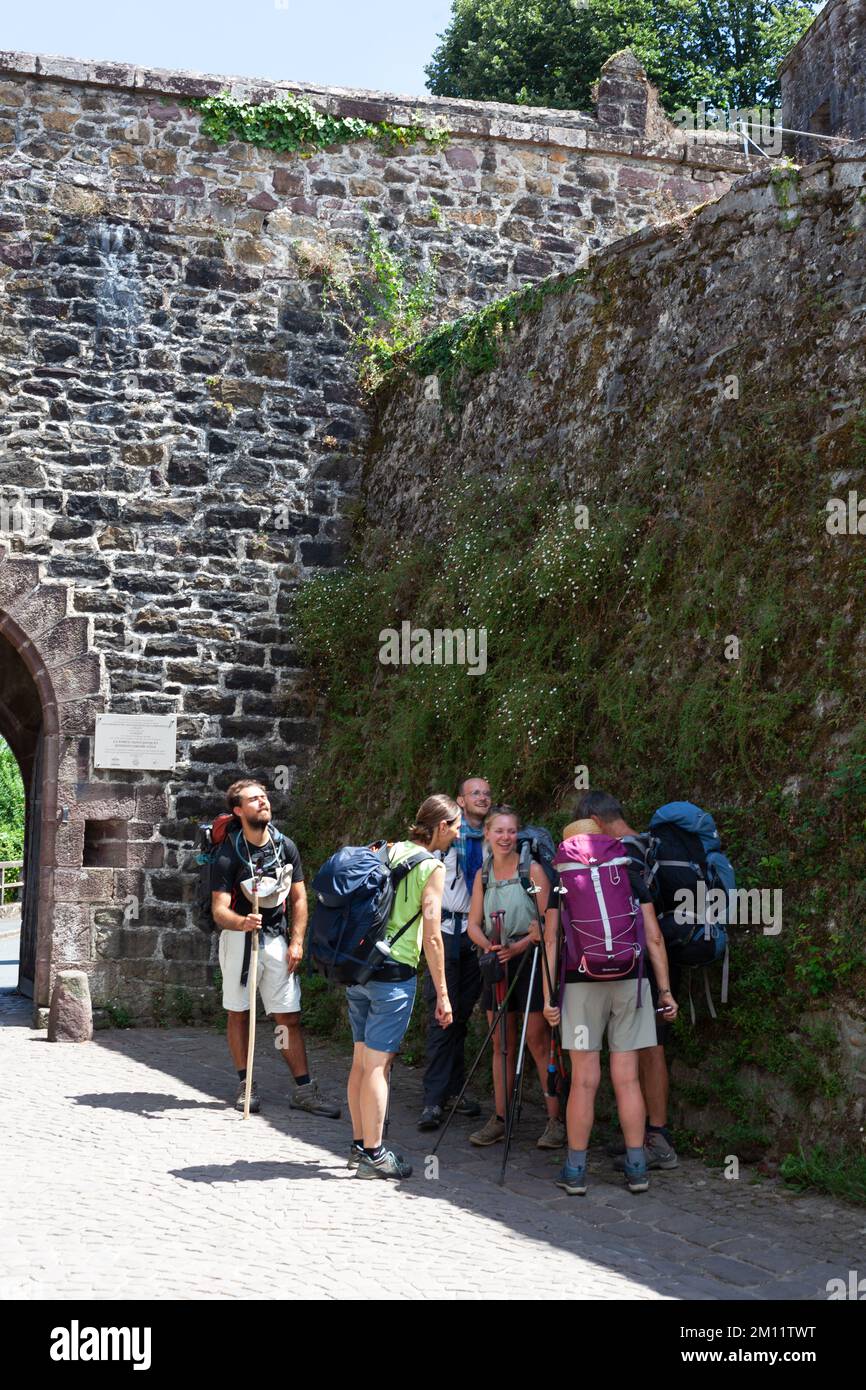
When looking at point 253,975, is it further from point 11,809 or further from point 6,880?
point 11,809

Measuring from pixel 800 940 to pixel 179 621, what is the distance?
21.9 feet

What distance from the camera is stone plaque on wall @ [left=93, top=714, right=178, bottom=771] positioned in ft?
36.3

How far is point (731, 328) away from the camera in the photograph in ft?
25.9

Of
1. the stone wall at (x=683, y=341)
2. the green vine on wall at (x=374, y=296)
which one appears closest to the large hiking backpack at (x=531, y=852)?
the stone wall at (x=683, y=341)

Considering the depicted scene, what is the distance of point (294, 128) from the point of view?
1210cm

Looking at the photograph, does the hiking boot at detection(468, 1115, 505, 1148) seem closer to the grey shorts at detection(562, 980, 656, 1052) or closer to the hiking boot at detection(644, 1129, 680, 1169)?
the hiking boot at detection(644, 1129, 680, 1169)

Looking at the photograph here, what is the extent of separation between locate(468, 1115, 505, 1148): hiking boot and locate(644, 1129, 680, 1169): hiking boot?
0.82m

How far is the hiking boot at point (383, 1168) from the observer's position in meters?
6.02

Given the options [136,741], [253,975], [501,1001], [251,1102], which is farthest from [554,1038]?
[136,741]

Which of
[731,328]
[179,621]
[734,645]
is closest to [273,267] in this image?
[179,621]

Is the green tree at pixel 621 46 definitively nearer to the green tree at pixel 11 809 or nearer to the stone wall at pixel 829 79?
the stone wall at pixel 829 79

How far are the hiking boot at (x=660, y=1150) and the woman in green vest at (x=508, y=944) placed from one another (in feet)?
1.82

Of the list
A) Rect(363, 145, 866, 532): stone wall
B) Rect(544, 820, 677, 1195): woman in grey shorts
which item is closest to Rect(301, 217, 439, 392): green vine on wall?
Rect(363, 145, 866, 532): stone wall

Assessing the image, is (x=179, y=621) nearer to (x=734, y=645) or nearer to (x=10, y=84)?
(x=10, y=84)
